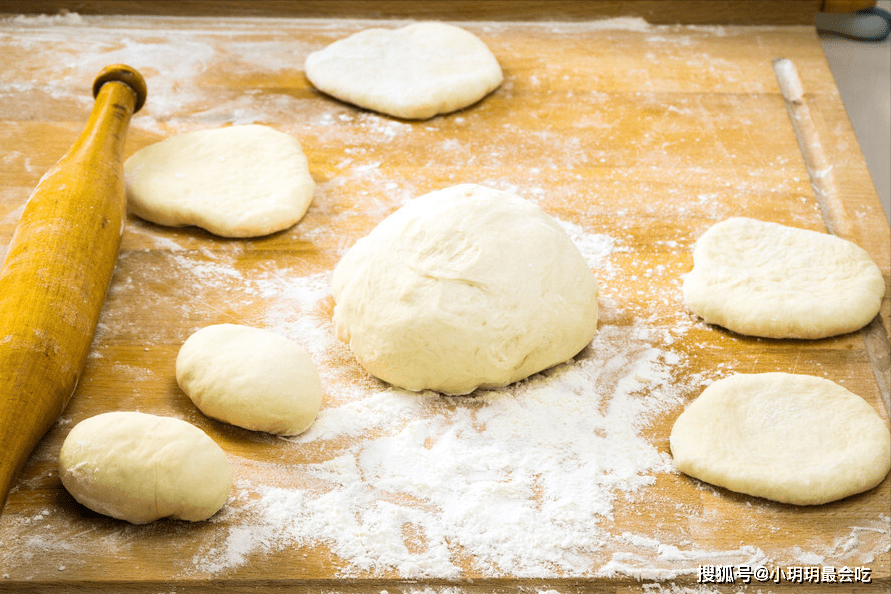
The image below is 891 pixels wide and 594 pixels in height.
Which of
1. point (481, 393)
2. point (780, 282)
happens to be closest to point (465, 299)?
point (481, 393)

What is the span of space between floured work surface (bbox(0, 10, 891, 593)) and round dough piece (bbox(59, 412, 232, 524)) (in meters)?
0.06

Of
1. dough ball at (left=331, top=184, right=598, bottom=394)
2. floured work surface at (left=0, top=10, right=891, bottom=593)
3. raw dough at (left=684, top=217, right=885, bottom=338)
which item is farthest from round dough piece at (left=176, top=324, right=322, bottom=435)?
raw dough at (left=684, top=217, right=885, bottom=338)

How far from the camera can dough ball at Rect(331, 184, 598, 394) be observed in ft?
5.25

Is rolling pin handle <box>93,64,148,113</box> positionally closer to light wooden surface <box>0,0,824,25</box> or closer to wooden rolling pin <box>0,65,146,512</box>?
wooden rolling pin <box>0,65,146,512</box>

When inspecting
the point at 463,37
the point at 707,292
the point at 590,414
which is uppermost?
the point at 463,37


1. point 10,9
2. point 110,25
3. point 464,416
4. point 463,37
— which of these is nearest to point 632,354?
point 464,416

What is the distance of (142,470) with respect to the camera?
1316 millimetres

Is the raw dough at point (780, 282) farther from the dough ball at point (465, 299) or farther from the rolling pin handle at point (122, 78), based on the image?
the rolling pin handle at point (122, 78)

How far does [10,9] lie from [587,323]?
2.26 meters

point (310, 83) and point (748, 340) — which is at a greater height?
point (310, 83)

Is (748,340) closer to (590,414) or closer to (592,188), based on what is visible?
(590,414)

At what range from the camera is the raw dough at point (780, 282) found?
1.80 m

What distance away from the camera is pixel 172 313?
5.91 feet

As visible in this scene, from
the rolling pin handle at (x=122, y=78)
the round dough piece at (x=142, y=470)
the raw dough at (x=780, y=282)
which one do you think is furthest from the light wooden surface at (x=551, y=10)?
the round dough piece at (x=142, y=470)
